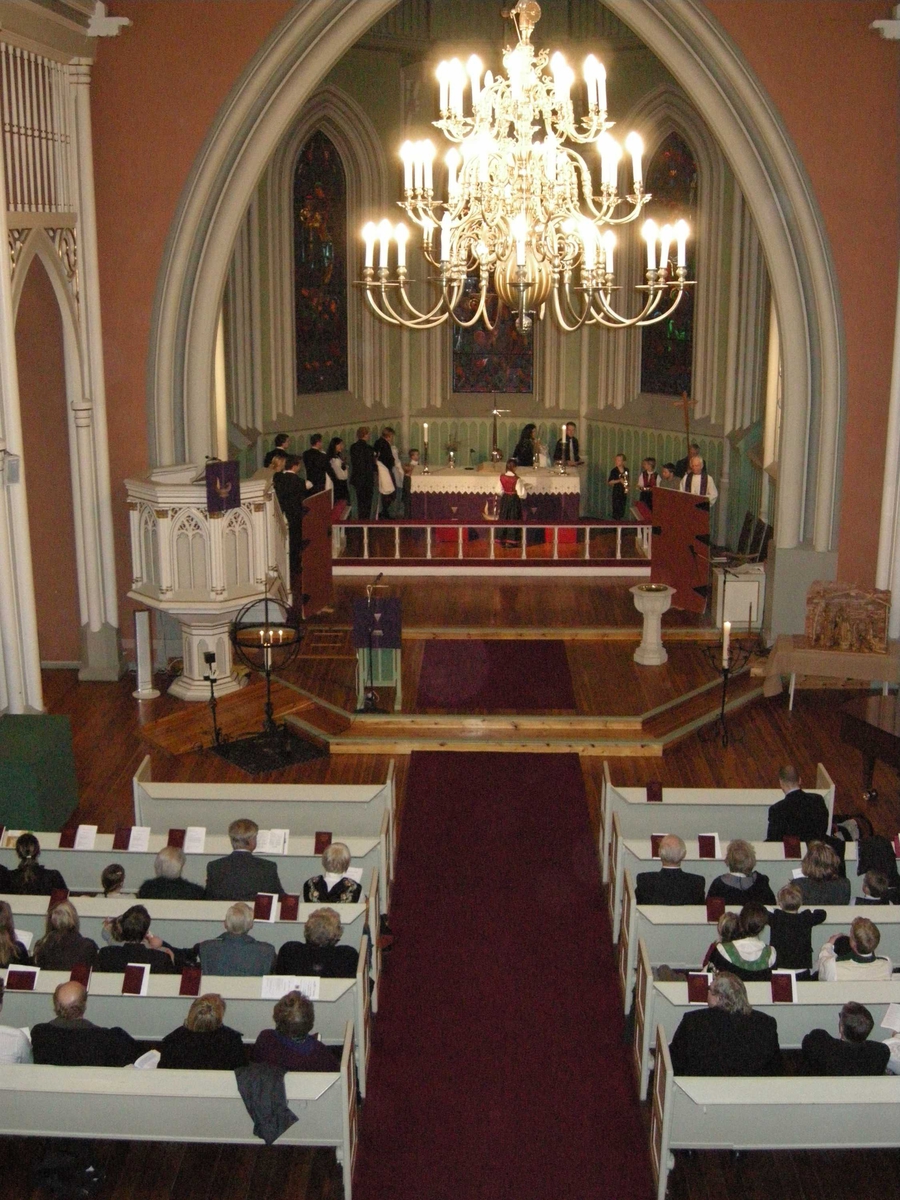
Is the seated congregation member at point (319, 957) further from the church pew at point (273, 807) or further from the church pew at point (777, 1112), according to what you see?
the church pew at point (273, 807)

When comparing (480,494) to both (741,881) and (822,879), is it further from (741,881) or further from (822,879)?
(822,879)

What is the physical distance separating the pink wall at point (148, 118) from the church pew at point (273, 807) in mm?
6004

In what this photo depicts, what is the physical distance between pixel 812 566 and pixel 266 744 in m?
6.02

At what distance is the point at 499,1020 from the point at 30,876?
2.92 metres

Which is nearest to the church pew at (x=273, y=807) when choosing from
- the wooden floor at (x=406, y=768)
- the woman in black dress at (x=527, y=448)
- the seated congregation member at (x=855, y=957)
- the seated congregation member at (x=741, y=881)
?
the wooden floor at (x=406, y=768)

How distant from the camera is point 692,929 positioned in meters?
7.68

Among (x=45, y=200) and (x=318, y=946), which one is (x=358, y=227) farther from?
(x=318, y=946)

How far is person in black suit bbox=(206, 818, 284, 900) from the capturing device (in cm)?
808

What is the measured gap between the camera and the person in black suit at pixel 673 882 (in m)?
7.96

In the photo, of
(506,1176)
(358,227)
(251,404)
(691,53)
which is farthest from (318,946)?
(358,227)

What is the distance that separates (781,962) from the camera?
738 cm

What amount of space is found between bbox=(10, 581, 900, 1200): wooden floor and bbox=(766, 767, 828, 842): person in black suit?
2.08 meters

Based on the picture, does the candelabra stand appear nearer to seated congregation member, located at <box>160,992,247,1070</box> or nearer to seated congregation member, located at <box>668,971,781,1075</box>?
seated congregation member, located at <box>668,971,781,1075</box>

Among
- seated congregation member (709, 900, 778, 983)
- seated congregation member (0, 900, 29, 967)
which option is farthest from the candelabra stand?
seated congregation member (0, 900, 29, 967)
